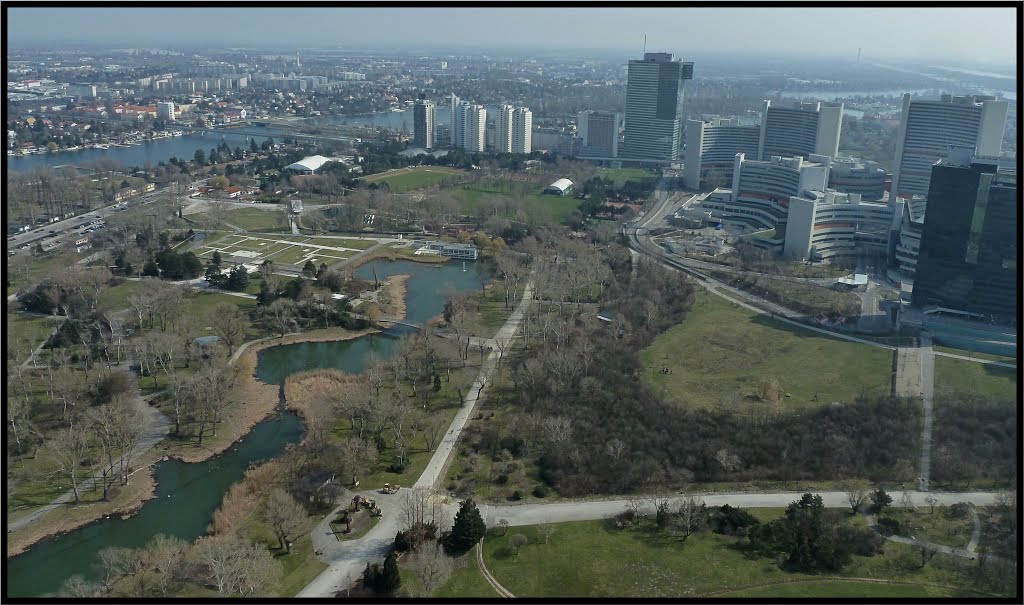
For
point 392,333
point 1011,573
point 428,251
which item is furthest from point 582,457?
point 428,251

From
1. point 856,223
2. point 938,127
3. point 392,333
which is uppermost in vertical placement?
point 938,127

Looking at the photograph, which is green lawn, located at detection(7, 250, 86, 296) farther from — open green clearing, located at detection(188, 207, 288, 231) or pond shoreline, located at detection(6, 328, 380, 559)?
pond shoreline, located at detection(6, 328, 380, 559)

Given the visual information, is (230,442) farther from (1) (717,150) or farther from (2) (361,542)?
(1) (717,150)

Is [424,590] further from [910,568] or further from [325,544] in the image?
[910,568]

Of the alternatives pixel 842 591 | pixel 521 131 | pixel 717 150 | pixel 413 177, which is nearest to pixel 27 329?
pixel 842 591

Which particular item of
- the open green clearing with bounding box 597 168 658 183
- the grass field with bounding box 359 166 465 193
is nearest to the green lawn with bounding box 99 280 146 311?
the grass field with bounding box 359 166 465 193

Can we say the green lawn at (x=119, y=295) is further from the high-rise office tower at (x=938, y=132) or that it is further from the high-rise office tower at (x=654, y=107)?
the high-rise office tower at (x=654, y=107)
